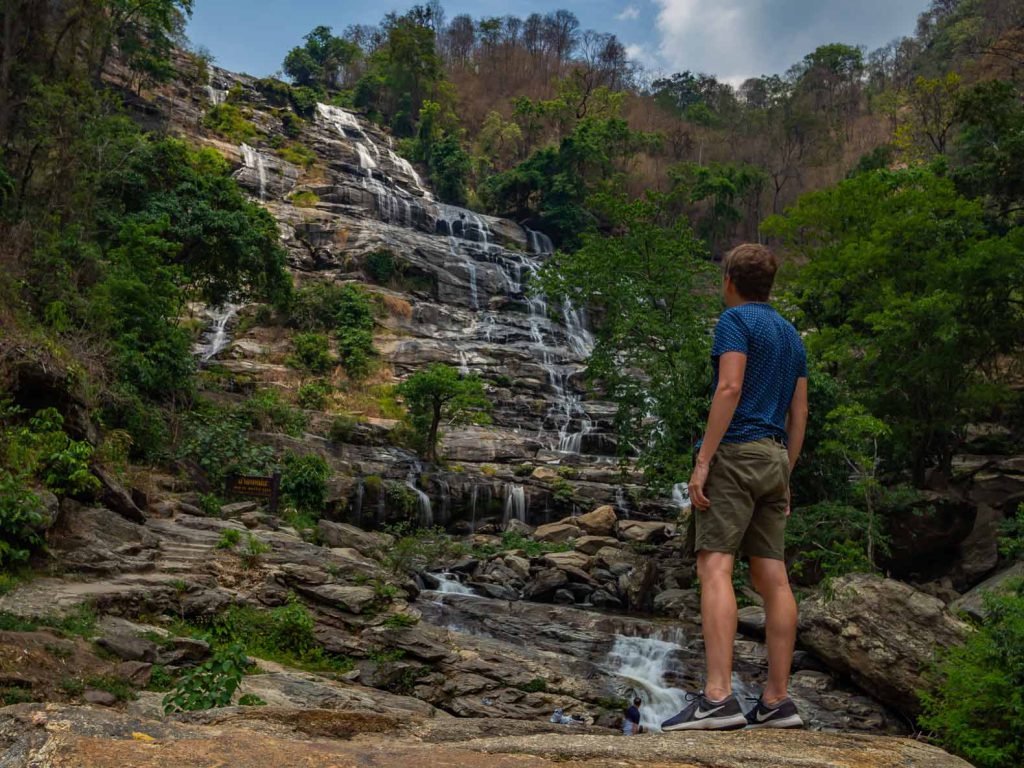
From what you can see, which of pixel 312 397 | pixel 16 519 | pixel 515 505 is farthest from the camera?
pixel 312 397

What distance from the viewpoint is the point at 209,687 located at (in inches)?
154

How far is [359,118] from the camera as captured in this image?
51938mm

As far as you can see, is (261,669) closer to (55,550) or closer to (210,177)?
(55,550)

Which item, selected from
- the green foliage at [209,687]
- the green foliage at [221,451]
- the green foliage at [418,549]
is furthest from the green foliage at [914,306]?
the green foliage at [209,687]

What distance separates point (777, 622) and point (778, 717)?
37 cm

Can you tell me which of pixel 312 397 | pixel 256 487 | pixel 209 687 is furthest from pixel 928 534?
pixel 312 397

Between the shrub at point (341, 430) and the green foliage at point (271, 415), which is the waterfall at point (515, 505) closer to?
the shrub at point (341, 430)

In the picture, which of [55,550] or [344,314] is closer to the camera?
[55,550]

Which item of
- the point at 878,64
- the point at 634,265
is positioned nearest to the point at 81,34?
the point at 634,265

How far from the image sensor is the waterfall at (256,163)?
3700 cm

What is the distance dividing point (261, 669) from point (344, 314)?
75.4 feet

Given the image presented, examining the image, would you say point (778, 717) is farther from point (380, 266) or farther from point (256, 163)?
point (256, 163)

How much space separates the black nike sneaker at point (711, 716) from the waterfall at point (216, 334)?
929 inches

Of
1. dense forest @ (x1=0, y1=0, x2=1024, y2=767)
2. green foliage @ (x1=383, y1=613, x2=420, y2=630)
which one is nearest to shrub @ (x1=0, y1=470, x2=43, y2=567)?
dense forest @ (x1=0, y1=0, x2=1024, y2=767)
